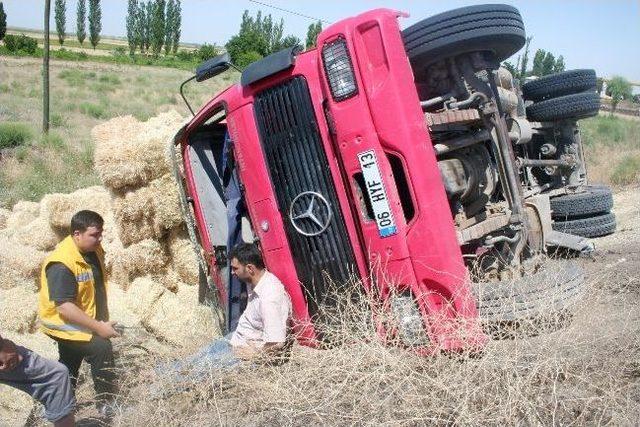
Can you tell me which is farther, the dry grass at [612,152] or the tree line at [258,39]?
the tree line at [258,39]

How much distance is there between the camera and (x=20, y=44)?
5303 cm

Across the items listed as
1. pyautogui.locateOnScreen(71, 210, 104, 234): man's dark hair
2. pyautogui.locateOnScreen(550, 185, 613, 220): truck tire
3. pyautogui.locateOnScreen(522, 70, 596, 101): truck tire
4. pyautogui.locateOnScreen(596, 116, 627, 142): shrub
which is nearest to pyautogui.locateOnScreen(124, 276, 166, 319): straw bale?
pyautogui.locateOnScreen(71, 210, 104, 234): man's dark hair

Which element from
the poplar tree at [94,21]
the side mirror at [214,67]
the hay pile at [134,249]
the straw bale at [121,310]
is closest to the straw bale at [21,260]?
the hay pile at [134,249]

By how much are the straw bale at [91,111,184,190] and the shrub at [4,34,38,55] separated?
174 ft

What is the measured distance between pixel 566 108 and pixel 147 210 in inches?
177

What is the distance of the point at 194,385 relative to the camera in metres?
3.65

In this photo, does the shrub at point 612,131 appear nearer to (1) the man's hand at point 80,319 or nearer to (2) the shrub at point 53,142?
(2) the shrub at point 53,142

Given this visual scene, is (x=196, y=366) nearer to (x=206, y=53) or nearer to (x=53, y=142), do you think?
(x=53, y=142)

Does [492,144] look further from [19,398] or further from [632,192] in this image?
[632,192]

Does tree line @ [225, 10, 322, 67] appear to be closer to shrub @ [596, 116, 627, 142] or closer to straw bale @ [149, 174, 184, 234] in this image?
shrub @ [596, 116, 627, 142]

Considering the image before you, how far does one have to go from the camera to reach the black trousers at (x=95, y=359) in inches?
169

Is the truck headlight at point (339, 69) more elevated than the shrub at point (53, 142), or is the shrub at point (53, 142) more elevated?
the shrub at point (53, 142)

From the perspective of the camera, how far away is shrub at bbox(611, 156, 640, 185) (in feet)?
41.4

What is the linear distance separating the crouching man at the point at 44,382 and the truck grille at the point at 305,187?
157 centimetres
